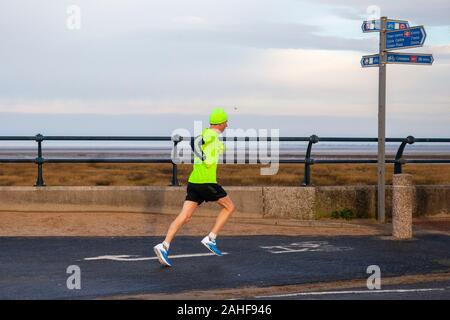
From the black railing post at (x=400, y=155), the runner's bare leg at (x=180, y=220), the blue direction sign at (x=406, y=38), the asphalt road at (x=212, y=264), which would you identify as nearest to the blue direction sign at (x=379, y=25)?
the blue direction sign at (x=406, y=38)

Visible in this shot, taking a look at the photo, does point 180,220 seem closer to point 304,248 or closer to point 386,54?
point 304,248

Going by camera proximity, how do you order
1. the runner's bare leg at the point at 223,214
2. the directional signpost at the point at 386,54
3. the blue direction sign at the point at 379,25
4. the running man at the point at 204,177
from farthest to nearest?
the blue direction sign at the point at 379,25 < the directional signpost at the point at 386,54 < the runner's bare leg at the point at 223,214 < the running man at the point at 204,177

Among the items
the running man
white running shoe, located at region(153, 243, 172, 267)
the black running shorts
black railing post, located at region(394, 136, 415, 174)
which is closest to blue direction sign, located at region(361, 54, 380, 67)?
black railing post, located at region(394, 136, 415, 174)

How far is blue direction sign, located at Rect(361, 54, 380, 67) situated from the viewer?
15023 mm

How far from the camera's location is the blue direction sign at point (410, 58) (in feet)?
48.7

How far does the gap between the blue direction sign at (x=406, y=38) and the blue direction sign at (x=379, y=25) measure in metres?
0.14

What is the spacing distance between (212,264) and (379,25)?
637 centimetres

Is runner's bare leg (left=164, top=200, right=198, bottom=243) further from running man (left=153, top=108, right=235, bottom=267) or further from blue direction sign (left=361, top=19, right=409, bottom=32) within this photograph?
blue direction sign (left=361, top=19, right=409, bottom=32)

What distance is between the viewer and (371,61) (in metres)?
15.1

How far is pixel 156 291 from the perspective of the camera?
28.9ft

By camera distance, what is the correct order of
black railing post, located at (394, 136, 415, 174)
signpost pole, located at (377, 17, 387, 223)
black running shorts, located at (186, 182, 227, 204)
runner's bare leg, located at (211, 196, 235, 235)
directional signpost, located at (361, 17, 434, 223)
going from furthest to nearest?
1. black railing post, located at (394, 136, 415, 174)
2. signpost pole, located at (377, 17, 387, 223)
3. directional signpost, located at (361, 17, 434, 223)
4. runner's bare leg, located at (211, 196, 235, 235)
5. black running shorts, located at (186, 182, 227, 204)

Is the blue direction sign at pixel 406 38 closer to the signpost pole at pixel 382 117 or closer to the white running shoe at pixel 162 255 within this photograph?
the signpost pole at pixel 382 117

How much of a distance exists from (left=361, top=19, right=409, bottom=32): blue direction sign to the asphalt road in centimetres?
382
